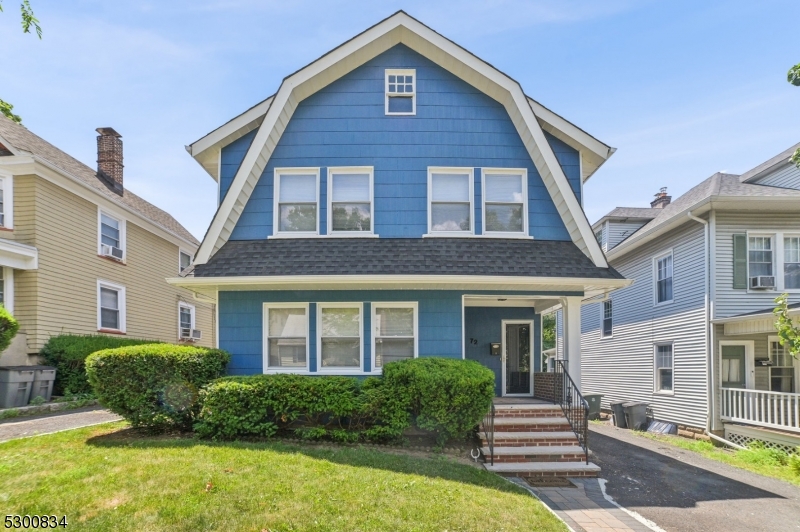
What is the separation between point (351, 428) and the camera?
8766mm

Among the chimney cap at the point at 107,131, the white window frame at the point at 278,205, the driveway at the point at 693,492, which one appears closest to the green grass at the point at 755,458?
the driveway at the point at 693,492

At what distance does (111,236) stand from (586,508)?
1677 cm

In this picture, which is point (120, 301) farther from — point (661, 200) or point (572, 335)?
point (661, 200)


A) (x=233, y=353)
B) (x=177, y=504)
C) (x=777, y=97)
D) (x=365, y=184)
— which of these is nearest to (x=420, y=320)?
(x=365, y=184)

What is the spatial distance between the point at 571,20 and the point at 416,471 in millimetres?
9863

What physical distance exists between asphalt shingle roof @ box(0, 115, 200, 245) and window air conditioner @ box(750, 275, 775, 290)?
19.6 m

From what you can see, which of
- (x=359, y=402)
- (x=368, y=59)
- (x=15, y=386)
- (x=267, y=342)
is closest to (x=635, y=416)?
(x=359, y=402)

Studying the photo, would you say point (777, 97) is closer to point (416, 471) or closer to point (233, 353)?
point (416, 471)

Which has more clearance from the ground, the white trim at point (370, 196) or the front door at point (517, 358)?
the white trim at point (370, 196)

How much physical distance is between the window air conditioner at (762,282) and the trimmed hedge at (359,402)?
8988 millimetres

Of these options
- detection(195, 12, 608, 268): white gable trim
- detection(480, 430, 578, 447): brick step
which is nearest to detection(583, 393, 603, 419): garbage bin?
detection(195, 12, 608, 268): white gable trim

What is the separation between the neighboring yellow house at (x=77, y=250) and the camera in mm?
13039

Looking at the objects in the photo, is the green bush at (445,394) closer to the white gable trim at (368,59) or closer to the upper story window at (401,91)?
the white gable trim at (368,59)

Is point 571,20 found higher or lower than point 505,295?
higher
